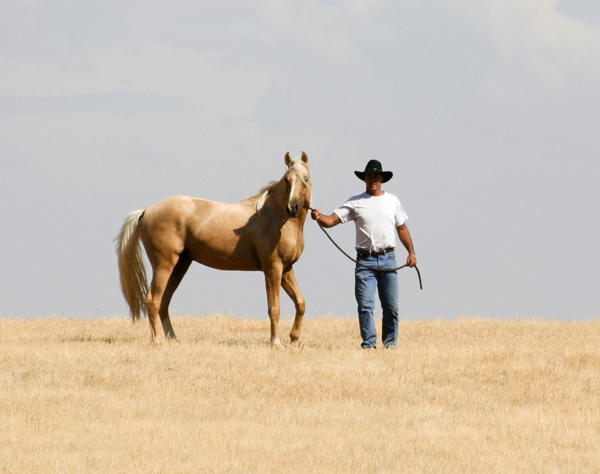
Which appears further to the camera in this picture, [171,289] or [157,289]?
[171,289]

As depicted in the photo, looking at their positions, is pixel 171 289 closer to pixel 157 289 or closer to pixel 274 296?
pixel 157 289

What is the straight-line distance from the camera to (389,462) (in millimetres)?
5887

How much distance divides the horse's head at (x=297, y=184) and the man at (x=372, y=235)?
44cm

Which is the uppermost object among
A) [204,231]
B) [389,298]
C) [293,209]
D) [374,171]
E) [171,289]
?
[374,171]

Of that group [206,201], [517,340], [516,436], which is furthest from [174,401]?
[517,340]

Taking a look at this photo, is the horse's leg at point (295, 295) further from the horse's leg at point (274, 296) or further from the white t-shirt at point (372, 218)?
the white t-shirt at point (372, 218)

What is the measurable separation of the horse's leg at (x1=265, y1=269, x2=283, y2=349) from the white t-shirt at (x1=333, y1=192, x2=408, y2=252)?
49.7 inches

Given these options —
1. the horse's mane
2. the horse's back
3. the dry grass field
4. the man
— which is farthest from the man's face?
the dry grass field

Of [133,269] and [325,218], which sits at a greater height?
[325,218]

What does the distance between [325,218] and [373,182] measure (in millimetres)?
875

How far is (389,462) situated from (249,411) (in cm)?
190

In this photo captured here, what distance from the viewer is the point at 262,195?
1118 centimetres

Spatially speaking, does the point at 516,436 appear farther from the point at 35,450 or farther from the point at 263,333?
the point at 263,333

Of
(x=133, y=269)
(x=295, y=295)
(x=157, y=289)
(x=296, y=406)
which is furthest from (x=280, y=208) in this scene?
(x=296, y=406)
